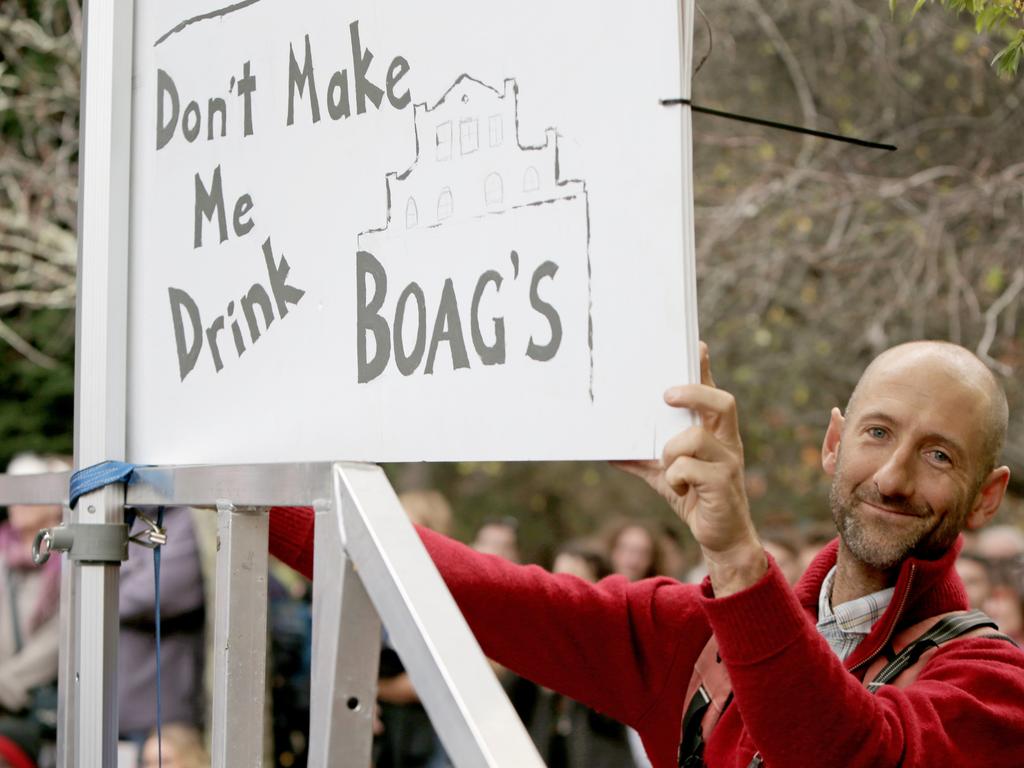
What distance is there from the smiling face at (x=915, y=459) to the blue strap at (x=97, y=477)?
959 mm

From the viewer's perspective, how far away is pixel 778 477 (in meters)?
7.03

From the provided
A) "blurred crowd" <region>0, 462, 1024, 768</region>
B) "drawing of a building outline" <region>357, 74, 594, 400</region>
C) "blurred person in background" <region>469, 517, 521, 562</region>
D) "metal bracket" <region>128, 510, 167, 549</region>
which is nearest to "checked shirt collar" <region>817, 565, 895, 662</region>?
"drawing of a building outline" <region>357, 74, 594, 400</region>

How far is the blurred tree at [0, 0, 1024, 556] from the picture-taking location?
6.14 m

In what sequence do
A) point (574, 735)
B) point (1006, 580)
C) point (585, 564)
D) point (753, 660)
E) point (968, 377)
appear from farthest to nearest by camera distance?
point (585, 564)
point (574, 735)
point (1006, 580)
point (968, 377)
point (753, 660)

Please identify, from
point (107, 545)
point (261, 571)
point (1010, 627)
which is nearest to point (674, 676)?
point (261, 571)

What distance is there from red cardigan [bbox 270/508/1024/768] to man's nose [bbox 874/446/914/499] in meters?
0.10

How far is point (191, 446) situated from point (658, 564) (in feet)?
9.65

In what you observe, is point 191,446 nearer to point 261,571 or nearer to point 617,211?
point 261,571

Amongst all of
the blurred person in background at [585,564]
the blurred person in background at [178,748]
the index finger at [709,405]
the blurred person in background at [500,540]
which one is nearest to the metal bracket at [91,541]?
the index finger at [709,405]

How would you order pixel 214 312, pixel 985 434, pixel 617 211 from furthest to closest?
pixel 985 434, pixel 214 312, pixel 617 211

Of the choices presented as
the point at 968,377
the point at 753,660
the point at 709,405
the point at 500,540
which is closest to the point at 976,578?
the point at 500,540

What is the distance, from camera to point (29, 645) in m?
4.52

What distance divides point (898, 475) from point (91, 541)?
1063 mm

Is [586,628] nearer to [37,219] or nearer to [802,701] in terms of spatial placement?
[802,701]
